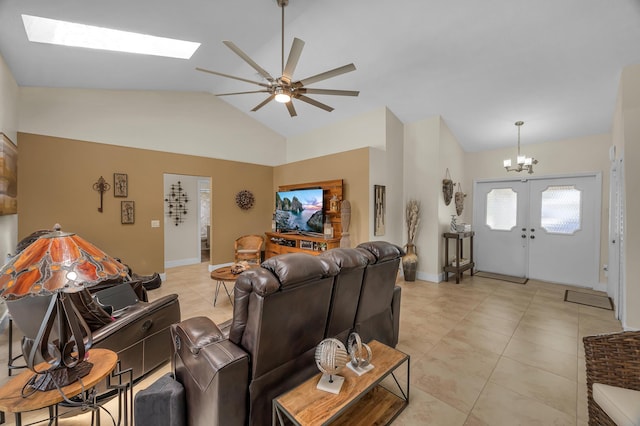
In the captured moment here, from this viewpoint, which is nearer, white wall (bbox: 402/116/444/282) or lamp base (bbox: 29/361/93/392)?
lamp base (bbox: 29/361/93/392)

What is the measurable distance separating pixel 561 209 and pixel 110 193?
8.21 m

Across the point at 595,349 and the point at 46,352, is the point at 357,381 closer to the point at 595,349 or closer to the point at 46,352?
the point at 595,349

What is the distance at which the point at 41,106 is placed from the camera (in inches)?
151

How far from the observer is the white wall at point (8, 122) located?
297 centimetres

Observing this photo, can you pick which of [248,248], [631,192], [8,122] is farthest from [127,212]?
[631,192]

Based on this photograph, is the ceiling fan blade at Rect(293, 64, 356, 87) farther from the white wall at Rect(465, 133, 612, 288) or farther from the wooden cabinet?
the white wall at Rect(465, 133, 612, 288)

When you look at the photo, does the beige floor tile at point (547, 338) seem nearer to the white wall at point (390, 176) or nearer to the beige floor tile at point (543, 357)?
the beige floor tile at point (543, 357)

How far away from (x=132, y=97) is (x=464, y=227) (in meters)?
6.64

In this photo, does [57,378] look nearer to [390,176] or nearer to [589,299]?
[390,176]

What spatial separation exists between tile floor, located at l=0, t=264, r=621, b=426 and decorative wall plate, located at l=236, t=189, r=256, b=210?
2.12m

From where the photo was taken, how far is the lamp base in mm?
1185

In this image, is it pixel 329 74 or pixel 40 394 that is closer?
pixel 40 394

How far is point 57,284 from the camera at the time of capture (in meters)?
1.11

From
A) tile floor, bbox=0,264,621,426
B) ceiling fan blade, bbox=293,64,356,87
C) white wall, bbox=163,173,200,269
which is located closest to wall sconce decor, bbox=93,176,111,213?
white wall, bbox=163,173,200,269
